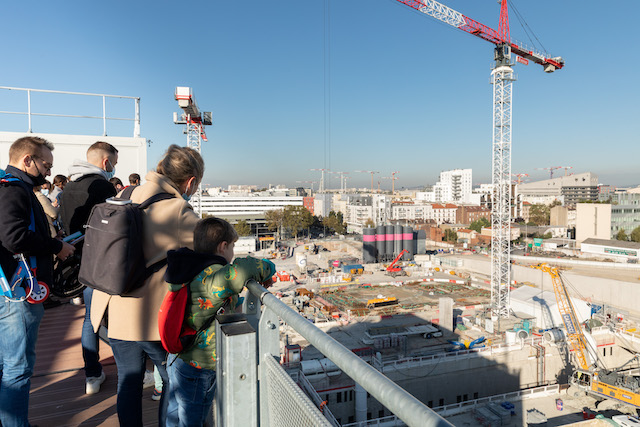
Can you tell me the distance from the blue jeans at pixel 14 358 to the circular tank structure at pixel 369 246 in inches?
956

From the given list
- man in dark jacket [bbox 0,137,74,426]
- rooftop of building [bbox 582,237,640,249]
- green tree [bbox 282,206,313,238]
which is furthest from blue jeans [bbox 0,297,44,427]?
green tree [bbox 282,206,313,238]

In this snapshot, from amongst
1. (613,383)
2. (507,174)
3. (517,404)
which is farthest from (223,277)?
(507,174)

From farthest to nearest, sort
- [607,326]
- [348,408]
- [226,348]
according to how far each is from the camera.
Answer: [607,326], [348,408], [226,348]

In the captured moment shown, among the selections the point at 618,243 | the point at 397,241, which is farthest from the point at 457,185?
the point at 397,241

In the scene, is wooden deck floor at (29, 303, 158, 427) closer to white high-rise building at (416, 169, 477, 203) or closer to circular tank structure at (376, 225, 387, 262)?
circular tank structure at (376, 225, 387, 262)

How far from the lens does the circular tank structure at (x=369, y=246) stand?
25.2 metres

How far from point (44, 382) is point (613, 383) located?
13.1 metres

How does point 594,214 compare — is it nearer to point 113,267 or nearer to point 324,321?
point 324,321

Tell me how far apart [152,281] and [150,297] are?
5 cm

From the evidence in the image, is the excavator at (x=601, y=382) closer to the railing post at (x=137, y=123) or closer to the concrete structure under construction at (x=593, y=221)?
the railing post at (x=137, y=123)

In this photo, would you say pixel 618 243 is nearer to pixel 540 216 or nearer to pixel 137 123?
pixel 540 216

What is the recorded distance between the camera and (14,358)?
3.96 ft

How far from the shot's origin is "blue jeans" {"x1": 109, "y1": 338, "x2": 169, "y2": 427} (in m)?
1.17

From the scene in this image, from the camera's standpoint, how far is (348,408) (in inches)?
372
